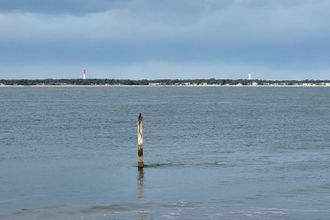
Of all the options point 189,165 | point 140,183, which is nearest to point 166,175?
point 140,183

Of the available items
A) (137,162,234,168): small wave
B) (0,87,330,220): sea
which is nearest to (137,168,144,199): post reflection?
(0,87,330,220): sea

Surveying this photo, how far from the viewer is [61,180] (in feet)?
115

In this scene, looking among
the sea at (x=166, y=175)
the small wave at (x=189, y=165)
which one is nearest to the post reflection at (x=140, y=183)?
the sea at (x=166, y=175)

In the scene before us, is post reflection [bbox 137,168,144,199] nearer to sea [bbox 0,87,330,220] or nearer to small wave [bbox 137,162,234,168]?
sea [bbox 0,87,330,220]

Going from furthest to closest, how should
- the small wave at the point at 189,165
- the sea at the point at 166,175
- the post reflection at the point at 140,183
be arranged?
1. the small wave at the point at 189,165
2. the post reflection at the point at 140,183
3. the sea at the point at 166,175

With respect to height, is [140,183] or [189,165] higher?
[140,183]

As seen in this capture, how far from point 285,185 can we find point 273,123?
48060mm

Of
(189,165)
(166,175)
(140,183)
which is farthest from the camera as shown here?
(189,165)

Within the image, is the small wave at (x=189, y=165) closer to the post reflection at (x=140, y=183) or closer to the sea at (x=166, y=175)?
the sea at (x=166, y=175)

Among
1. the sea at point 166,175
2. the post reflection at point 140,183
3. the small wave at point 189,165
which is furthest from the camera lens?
the small wave at point 189,165

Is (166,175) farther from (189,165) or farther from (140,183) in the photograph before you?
(189,165)

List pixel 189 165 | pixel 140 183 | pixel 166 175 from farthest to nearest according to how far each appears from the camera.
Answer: pixel 189 165 → pixel 166 175 → pixel 140 183

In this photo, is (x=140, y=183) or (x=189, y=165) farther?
(x=189, y=165)

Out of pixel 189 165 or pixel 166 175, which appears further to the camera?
pixel 189 165
